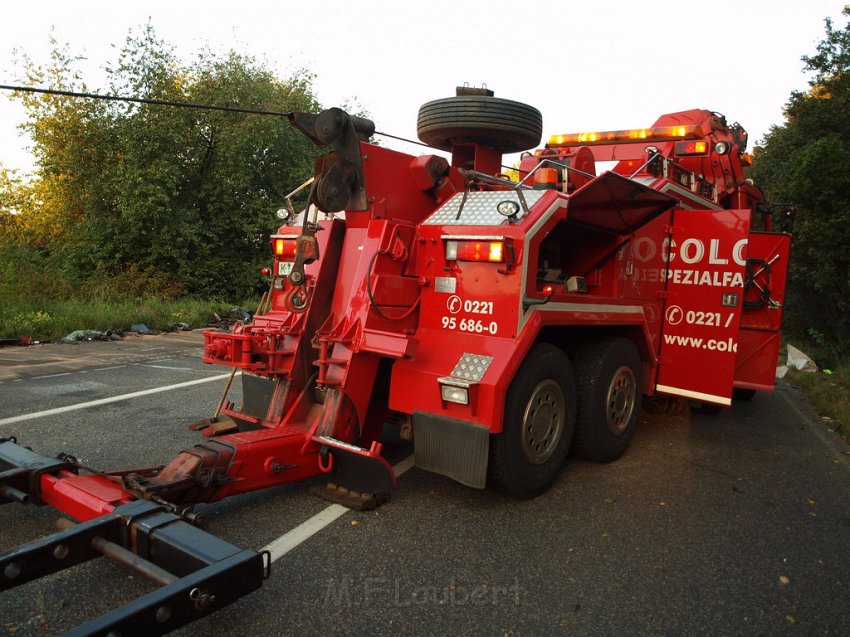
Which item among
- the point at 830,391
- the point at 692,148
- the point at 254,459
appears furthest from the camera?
the point at 830,391

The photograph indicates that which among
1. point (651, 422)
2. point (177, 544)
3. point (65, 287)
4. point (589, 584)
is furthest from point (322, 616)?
point (65, 287)

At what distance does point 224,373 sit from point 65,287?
696cm

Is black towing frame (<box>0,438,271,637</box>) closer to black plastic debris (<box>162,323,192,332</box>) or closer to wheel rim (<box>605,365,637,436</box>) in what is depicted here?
wheel rim (<box>605,365,637,436</box>)

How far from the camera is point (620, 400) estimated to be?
5.02 metres

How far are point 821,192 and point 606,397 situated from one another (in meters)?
9.23

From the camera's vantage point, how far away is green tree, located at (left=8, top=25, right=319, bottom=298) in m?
15.2

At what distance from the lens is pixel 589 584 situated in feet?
9.91

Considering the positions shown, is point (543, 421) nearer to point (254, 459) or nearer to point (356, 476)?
point (356, 476)

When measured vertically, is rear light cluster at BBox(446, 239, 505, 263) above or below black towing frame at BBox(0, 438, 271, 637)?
above

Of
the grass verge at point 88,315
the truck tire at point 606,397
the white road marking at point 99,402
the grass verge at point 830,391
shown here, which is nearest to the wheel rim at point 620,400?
the truck tire at point 606,397

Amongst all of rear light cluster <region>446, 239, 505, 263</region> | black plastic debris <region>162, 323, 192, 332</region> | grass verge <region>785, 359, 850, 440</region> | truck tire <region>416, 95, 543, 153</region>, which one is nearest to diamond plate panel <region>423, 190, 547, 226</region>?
rear light cluster <region>446, 239, 505, 263</region>

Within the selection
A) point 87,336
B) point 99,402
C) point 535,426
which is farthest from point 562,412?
point 87,336

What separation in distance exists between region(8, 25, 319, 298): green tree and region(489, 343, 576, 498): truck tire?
1301 cm

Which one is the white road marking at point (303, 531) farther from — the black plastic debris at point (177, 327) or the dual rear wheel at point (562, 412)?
the black plastic debris at point (177, 327)
